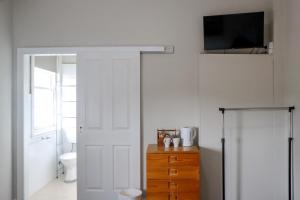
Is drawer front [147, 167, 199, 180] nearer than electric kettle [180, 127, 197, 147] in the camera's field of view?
Yes

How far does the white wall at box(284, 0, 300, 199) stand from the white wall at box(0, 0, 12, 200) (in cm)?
340

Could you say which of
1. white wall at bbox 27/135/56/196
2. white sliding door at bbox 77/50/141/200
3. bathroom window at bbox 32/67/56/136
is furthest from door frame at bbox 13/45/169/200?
white sliding door at bbox 77/50/141/200

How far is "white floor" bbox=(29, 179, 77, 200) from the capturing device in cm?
380

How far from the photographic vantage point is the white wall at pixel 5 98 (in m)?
3.30

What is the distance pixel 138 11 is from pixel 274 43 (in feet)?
5.59

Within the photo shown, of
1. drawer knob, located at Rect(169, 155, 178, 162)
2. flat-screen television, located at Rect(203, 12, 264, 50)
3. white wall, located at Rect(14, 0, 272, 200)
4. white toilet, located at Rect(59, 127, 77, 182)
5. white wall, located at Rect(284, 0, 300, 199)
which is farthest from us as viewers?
white toilet, located at Rect(59, 127, 77, 182)

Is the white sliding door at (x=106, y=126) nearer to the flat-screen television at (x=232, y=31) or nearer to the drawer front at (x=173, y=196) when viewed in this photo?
the drawer front at (x=173, y=196)

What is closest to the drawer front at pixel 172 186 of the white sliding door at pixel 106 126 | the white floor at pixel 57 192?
the white sliding door at pixel 106 126

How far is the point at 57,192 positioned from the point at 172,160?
6.69ft

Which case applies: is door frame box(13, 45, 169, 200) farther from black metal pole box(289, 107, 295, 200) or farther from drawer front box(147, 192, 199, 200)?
black metal pole box(289, 107, 295, 200)

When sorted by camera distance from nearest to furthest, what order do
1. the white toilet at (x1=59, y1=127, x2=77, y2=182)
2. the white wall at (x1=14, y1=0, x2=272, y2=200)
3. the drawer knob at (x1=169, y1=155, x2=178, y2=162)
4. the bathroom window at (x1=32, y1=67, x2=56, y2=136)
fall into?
the drawer knob at (x1=169, y1=155, x2=178, y2=162)
the white wall at (x1=14, y1=0, x2=272, y2=200)
the bathroom window at (x1=32, y1=67, x2=56, y2=136)
the white toilet at (x1=59, y1=127, x2=77, y2=182)

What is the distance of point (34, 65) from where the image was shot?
12.9ft

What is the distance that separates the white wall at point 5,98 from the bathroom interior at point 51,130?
0.83 ft

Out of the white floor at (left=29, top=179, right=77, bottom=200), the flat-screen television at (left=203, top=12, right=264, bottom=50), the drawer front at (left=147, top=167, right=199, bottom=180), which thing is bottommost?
the white floor at (left=29, top=179, right=77, bottom=200)
